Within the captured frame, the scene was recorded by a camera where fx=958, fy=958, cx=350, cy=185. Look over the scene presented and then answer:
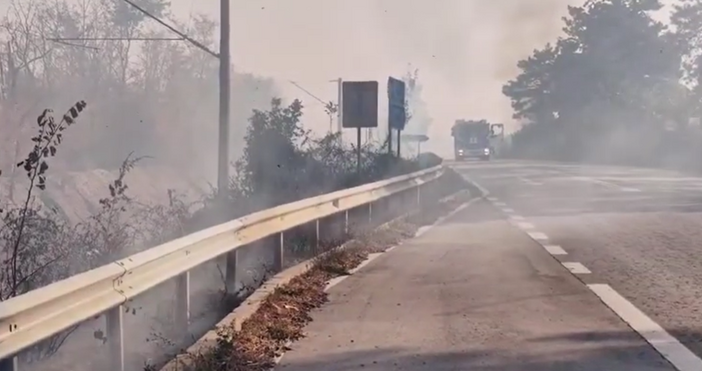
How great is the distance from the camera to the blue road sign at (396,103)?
2078 centimetres

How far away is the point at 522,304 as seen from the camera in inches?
317

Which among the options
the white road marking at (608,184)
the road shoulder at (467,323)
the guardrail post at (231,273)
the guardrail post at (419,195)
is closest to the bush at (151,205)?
the guardrail post at (419,195)

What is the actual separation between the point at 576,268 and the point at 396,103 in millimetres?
11383

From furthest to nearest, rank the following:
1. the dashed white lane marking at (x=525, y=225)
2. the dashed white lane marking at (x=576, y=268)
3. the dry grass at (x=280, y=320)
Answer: the dashed white lane marking at (x=525, y=225) → the dashed white lane marking at (x=576, y=268) → the dry grass at (x=280, y=320)

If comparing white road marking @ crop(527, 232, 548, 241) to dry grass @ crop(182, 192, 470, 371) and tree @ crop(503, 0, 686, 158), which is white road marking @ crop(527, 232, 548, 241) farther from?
tree @ crop(503, 0, 686, 158)

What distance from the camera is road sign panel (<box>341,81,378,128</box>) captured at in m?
17.7

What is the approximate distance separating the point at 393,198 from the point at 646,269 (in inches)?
285

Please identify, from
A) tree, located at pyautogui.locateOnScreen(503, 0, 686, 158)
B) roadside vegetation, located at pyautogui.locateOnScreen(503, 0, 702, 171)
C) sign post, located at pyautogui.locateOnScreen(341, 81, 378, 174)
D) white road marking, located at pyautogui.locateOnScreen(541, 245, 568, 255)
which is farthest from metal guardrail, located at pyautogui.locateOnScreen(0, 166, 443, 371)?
tree, located at pyautogui.locateOnScreen(503, 0, 686, 158)

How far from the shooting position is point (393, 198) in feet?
55.4

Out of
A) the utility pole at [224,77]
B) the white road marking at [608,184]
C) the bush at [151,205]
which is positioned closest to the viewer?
the bush at [151,205]

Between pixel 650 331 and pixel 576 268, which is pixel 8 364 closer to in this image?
pixel 650 331

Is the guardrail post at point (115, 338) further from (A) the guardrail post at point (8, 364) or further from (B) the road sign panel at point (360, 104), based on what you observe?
(B) the road sign panel at point (360, 104)

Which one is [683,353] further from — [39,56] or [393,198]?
[39,56]

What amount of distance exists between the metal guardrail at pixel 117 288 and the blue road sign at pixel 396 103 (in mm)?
11415
